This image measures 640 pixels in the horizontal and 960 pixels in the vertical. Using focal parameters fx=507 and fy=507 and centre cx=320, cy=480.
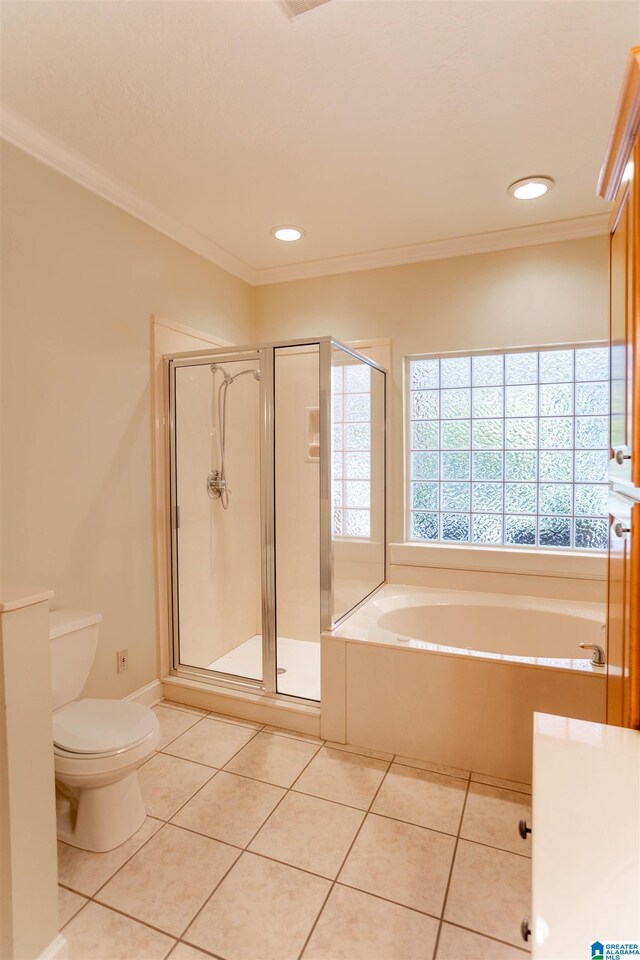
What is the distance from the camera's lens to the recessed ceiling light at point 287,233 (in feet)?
9.34

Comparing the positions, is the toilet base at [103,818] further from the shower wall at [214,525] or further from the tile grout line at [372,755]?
the shower wall at [214,525]

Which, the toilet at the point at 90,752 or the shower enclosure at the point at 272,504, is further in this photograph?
the shower enclosure at the point at 272,504

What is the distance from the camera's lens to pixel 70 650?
2.00 metres

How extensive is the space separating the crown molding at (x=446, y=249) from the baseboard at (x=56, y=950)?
133 inches

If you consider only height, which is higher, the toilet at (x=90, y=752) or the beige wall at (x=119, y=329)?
the beige wall at (x=119, y=329)

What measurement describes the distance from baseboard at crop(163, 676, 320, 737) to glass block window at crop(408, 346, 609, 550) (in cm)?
132

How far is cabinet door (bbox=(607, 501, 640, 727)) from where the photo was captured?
1.04 m

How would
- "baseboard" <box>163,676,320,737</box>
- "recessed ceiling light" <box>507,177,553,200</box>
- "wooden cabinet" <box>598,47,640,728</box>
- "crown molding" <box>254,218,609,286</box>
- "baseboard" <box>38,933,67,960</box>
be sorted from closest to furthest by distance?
"wooden cabinet" <box>598,47,640,728</box> < "baseboard" <box>38,933,67,960</box> < "recessed ceiling light" <box>507,177,553,200</box> < "baseboard" <box>163,676,320,737</box> < "crown molding" <box>254,218,609,286</box>

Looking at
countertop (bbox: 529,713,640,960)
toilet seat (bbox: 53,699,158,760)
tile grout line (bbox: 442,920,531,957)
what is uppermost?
countertop (bbox: 529,713,640,960)

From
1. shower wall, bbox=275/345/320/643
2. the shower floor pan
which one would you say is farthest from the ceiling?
the shower floor pan

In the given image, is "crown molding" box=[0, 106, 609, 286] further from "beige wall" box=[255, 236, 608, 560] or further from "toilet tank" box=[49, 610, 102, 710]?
"toilet tank" box=[49, 610, 102, 710]

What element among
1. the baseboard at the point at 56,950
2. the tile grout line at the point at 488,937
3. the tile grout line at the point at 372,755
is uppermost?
the baseboard at the point at 56,950

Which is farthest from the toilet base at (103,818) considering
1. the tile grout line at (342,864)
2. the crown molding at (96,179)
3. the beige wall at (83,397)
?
the crown molding at (96,179)

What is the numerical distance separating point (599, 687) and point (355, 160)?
2409mm
